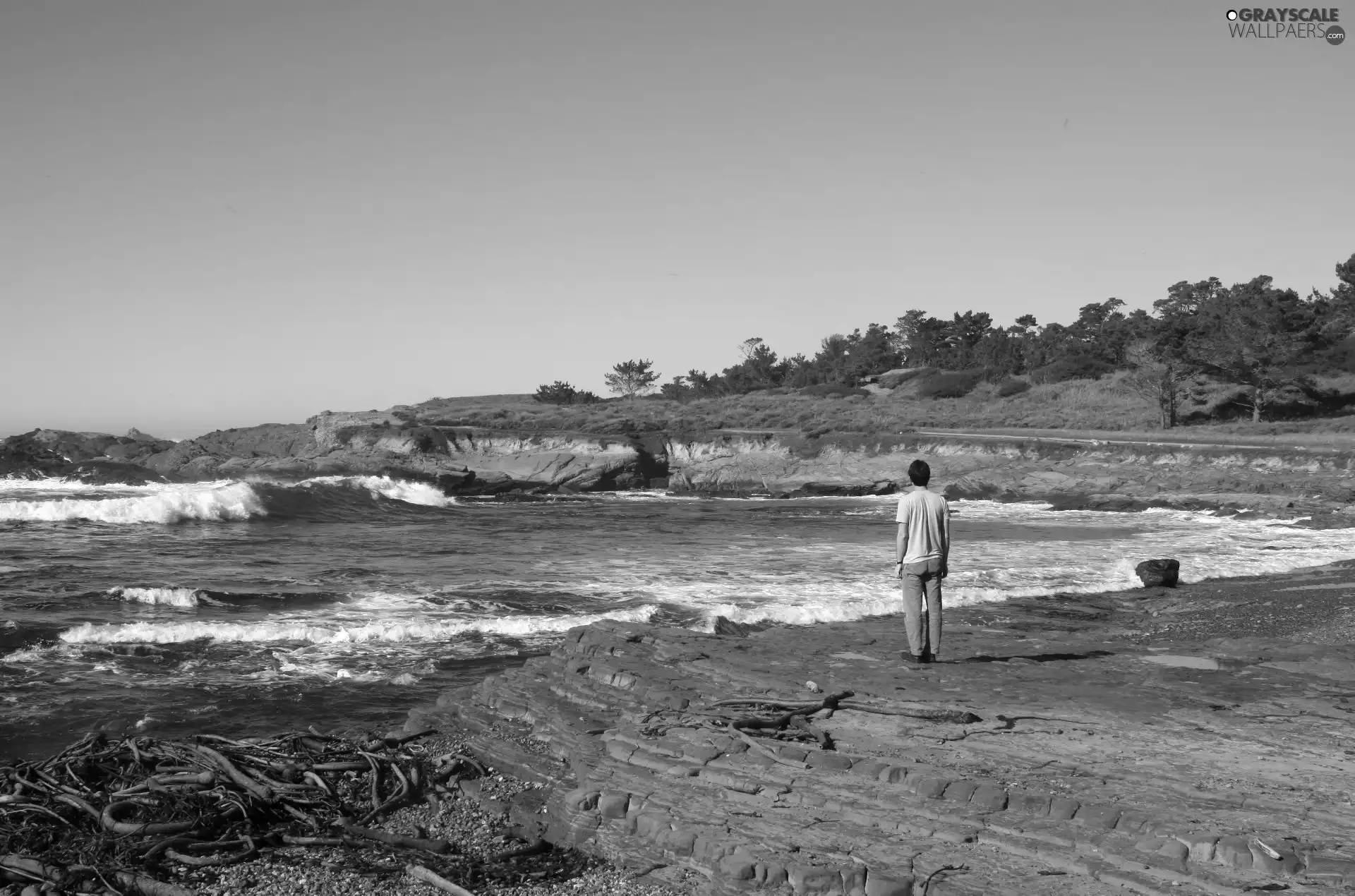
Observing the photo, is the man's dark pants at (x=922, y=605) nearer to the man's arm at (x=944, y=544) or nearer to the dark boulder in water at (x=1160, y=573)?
the man's arm at (x=944, y=544)

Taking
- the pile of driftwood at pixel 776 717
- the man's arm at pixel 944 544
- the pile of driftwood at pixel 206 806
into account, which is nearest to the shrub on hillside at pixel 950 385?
the man's arm at pixel 944 544

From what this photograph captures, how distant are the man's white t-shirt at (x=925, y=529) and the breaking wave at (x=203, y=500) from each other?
24.3 meters

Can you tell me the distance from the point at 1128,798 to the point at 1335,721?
2579mm

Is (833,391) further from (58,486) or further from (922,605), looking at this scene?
(922,605)

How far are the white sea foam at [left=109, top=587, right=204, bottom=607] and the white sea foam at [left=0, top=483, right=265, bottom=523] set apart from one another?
1284 centimetres

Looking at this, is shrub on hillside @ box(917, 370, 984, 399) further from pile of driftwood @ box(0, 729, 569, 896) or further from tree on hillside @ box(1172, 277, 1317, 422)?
pile of driftwood @ box(0, 729, 569, 896)

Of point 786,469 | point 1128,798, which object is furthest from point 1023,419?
point 1128,798

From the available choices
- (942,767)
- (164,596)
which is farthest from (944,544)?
(164,596)

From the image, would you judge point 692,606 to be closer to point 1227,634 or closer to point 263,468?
point 1227,634

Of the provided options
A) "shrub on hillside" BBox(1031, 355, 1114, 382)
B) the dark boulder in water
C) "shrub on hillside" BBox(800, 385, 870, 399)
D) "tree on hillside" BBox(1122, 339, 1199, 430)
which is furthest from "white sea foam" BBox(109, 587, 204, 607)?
"shrub on hillside" BBox(1031, 355, 1114, 382)

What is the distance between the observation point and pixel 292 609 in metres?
14.6

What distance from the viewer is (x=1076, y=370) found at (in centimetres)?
6481

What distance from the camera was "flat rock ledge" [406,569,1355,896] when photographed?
4.88 meters

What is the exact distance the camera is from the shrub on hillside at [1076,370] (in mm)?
64375
